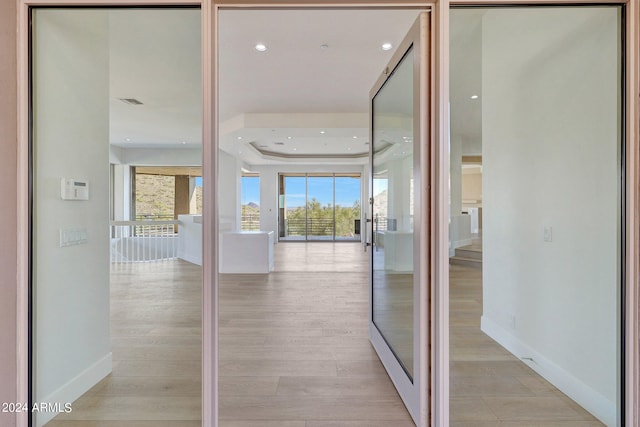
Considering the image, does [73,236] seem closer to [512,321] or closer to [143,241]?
[143,241]

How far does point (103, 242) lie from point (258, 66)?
2.68 m

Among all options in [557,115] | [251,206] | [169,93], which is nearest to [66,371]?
[169,93]

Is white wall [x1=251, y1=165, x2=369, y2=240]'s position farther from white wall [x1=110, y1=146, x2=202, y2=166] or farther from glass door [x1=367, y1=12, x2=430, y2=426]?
glass door [x1=367, y1=12, x2=430, y2=426]

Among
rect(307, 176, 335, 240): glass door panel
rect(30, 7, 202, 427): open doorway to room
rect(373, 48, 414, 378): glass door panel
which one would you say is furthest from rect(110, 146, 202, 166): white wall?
rect(307, 176, 335, 240): glass door panel

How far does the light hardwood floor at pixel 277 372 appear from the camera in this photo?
6.40 feet

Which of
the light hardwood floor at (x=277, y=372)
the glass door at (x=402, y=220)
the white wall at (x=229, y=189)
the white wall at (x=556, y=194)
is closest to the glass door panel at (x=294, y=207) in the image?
the white wall at (x=229, y=189)

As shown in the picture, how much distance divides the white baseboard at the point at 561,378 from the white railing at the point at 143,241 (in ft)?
9.79

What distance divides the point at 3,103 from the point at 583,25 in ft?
10.4

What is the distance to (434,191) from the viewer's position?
1724 mm

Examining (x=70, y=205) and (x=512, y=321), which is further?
(x=512, y=321)

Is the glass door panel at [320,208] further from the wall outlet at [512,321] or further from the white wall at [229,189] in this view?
the wall outlet at [512,321]

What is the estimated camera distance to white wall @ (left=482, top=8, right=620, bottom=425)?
1858mm

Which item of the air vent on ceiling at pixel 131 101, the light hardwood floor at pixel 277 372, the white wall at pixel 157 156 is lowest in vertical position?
the light hardwood floor at pixel 277 372

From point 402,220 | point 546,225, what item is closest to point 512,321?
point 546,225
